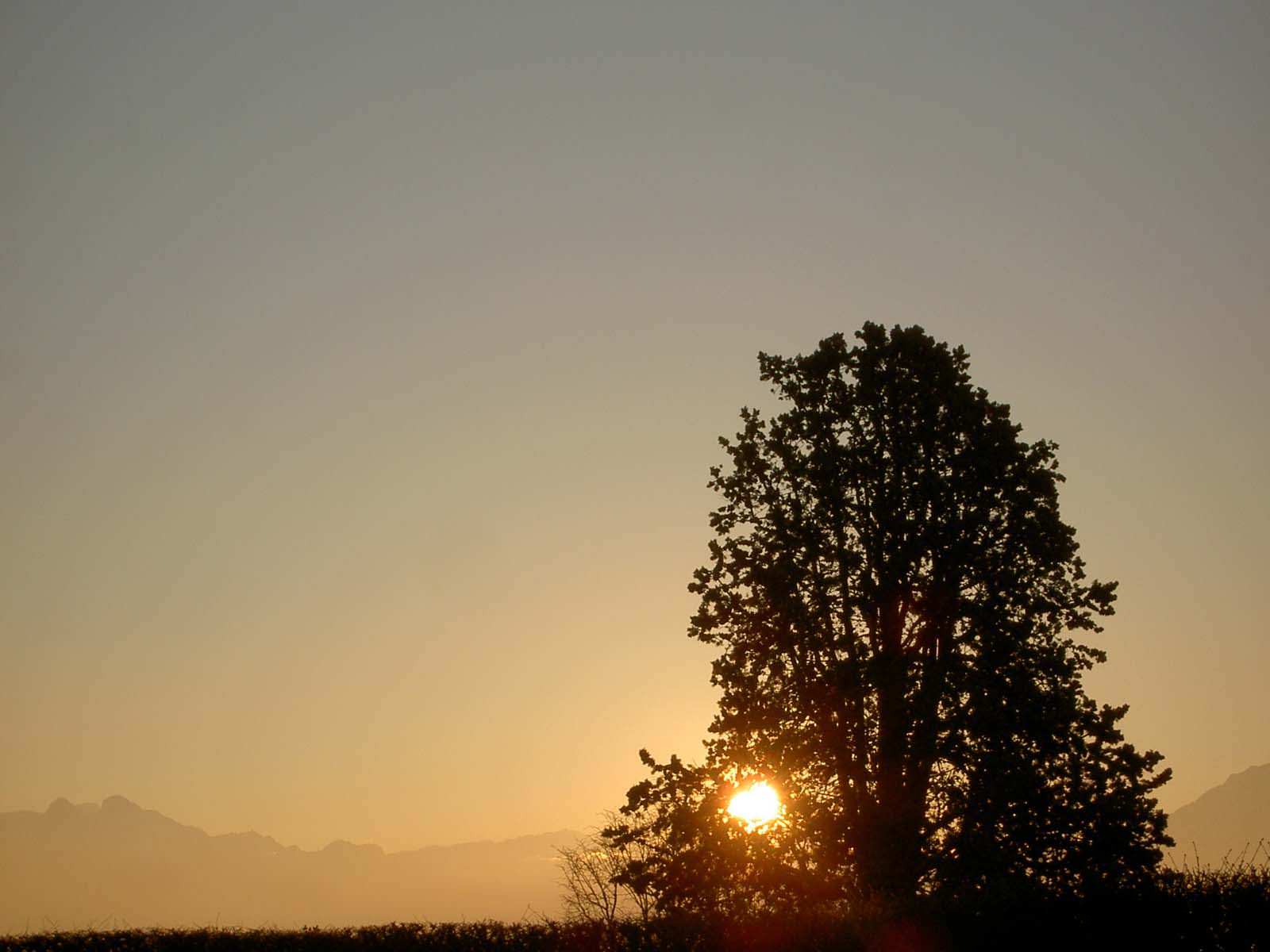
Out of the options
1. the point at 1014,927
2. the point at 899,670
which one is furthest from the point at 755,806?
the point at 1014,927

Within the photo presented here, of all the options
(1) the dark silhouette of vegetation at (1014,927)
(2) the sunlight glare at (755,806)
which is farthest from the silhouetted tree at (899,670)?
(1) the dark silhouette of vegetation at (1014,927)

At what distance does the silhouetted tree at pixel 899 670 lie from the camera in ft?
85.8

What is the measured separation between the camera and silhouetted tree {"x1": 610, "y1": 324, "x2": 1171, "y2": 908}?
85.8 ft

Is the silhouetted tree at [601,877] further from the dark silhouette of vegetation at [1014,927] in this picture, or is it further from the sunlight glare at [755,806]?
the dark silhouette of vegetation at [1014,927]

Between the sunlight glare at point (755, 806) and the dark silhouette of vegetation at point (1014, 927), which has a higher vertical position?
the sunlight glare at point (755, 806)

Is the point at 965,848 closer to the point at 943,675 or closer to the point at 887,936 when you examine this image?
the point at 943,675

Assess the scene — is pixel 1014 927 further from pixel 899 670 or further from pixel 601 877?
pixel 601 877

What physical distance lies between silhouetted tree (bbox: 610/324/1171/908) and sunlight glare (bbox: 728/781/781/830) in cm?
29

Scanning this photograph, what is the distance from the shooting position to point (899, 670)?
90.2ft

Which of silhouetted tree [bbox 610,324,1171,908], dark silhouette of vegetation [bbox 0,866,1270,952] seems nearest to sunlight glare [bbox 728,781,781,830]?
silhouetted tree [bbox 610,324,1171,908]

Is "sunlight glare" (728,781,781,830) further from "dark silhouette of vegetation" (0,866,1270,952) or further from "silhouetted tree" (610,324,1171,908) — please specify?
"dark silhouette of vegetation" (0,866,1270,952)

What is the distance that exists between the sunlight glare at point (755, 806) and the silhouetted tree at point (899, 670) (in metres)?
0.29

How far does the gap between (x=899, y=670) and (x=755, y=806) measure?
→ 5271mm

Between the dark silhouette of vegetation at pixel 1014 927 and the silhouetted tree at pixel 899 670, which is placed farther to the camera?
the silhouetted tree at pixel 899 670
